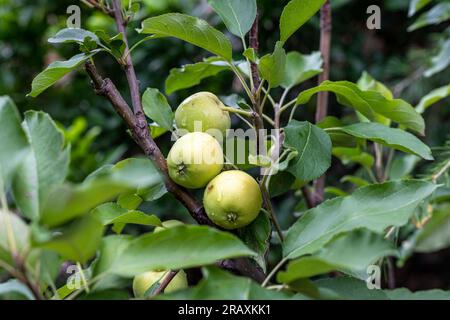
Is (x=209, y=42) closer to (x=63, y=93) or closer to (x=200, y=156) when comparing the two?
(x=200, y=156)

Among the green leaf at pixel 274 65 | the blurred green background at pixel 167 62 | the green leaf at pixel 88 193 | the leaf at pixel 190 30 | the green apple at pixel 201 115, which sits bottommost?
the blurred green background at pixel 167 62

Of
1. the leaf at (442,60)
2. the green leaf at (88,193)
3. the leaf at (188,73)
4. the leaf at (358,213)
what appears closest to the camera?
the green leaf at (88,193)

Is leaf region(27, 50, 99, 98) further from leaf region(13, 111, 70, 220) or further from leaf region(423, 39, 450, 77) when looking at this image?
leaf region(423, 39, 450, 77)

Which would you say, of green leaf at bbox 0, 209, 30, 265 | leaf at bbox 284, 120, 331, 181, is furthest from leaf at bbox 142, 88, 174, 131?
green leaf at bbox 0, 209, 30, 265

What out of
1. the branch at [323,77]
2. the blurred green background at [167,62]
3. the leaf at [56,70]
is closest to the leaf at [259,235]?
the leaf at [56,70]

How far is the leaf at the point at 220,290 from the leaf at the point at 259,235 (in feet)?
0.42

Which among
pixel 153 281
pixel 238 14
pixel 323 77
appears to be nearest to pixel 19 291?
pixel 153 281

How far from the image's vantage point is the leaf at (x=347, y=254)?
15.8 inches

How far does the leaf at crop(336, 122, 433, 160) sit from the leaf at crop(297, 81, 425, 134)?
2cm

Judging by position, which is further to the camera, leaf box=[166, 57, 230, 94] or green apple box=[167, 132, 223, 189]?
leaf box=[166, 57, 230, 94]

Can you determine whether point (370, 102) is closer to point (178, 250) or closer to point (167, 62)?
point (178, 250)

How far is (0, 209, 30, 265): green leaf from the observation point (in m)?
0.41

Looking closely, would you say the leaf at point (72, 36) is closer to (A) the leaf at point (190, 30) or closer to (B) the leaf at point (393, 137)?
(A) the leaf at point (190, 30)
